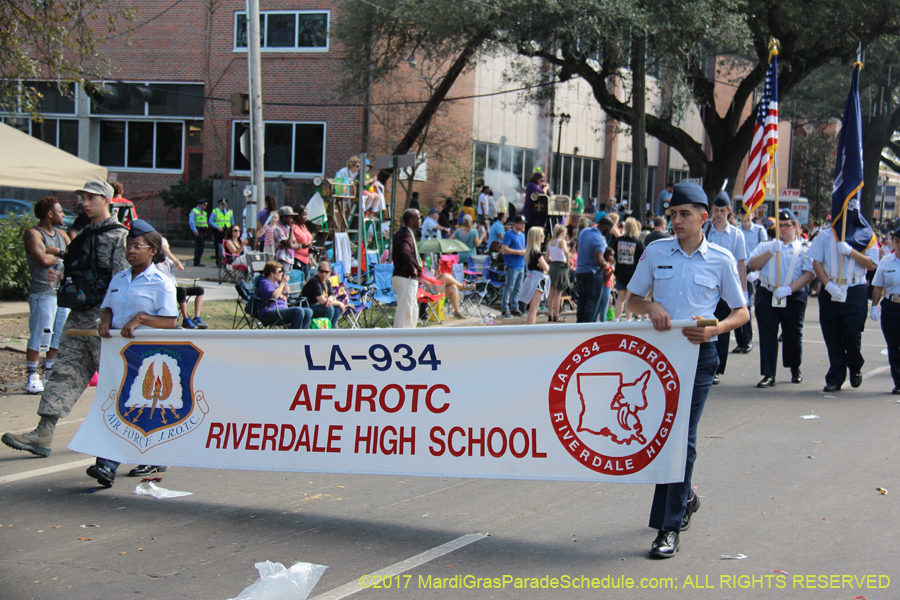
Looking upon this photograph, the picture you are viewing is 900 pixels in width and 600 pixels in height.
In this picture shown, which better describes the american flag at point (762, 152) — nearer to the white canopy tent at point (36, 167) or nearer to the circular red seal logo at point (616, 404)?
the circular red seal logo at point (616, 404)

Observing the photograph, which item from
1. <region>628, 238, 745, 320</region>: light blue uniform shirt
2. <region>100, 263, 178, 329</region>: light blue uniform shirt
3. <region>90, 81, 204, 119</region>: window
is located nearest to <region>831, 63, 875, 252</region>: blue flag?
<region>628, 238, 745, 320</region>: light blue uniform shirt

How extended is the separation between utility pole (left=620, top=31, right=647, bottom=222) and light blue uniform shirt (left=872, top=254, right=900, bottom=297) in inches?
474

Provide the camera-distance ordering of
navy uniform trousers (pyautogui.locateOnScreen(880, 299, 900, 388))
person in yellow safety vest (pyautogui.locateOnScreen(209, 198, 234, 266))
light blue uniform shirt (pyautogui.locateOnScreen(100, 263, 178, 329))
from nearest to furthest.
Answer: light blue uniform shirt (pyautogui.locateOnScreen(100, 263, 178, 329)), navy uniform trousers (pyautogui.locateOnScreen(880, 299, 900, 388)), person in yellow safety vest (pyautogui.locateOnScreen(209, 198, 234, 266))

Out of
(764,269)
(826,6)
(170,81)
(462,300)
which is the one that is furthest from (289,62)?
(764,269)

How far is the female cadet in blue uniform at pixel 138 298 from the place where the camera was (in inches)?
229

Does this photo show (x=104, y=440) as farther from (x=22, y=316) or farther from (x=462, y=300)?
(x=462, y=300)

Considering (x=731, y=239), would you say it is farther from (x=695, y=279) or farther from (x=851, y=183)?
(x=695, y=279)

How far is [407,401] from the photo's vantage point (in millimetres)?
5090

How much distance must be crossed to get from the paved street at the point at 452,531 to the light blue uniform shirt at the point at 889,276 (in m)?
3.27

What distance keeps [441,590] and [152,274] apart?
10.3ft

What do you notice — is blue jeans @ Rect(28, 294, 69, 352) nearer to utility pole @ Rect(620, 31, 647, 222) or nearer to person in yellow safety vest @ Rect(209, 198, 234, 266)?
person in yellow safety vest @ Rect(209, 198, 234, 266)

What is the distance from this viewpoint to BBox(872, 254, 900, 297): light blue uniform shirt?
968 centimetres

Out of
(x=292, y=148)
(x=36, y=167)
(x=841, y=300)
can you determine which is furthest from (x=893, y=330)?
(x=292, y=148)

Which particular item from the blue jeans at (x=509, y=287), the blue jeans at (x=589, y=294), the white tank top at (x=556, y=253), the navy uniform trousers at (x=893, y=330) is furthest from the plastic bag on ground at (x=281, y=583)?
the blue jeans at (x=509, y=287)
